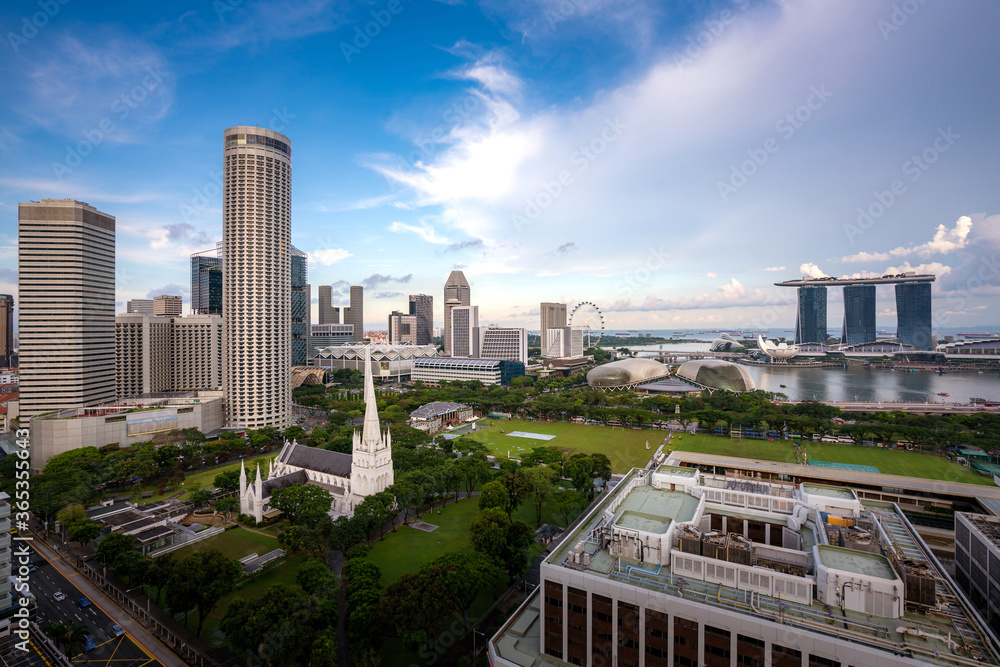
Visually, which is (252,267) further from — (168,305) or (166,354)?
(168,305)

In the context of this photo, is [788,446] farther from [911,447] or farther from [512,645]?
[512,645]

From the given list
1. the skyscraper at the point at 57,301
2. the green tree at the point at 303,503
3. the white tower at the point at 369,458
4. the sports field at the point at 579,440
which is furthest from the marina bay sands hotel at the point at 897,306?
the skyscraper at the point at 57,301

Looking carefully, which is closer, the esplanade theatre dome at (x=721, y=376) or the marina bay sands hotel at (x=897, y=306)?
the esplanade theatre dome at (x=721, y=376)

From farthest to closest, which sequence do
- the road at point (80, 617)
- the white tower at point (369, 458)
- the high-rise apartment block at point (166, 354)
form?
the high-rise apartment block at point (166, 354), the white tower at point (369, 458), the road at point (80, 617)

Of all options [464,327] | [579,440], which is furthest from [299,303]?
[579,440]

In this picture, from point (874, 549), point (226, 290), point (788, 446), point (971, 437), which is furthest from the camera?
point (226, 290)

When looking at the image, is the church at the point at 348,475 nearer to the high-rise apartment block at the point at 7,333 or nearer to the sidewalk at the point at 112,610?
the sidewalk at the point at 112,610

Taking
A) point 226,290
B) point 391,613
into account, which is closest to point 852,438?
point 391,613

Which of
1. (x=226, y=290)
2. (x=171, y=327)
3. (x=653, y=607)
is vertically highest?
(x=226, y=290)
